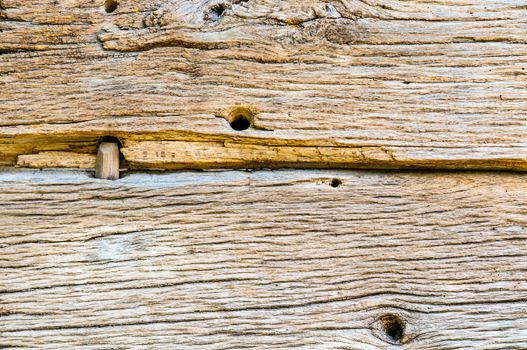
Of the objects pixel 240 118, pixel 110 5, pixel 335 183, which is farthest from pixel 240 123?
pixel 110 5

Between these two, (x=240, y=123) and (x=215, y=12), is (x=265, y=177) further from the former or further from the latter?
(x=215, y=12)

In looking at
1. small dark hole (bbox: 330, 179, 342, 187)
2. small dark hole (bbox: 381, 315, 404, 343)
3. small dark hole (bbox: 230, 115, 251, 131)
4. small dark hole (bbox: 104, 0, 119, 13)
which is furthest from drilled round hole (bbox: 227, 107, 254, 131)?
small dark hole (bbox: 381, 315, 404, 343)

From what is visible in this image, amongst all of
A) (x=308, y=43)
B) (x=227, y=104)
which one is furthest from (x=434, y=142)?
(x=227, y=104)

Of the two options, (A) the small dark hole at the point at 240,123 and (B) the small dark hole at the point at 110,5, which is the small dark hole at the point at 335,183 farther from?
(B) the small dark hole at the point at 110,5

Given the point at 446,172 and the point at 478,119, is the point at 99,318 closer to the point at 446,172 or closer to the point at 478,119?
the point at 446,172

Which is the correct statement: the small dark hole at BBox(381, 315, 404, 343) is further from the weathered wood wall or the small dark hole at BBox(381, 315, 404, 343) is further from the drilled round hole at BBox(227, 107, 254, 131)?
the drilled round hole at BBox(227, 107, 254, 131)
